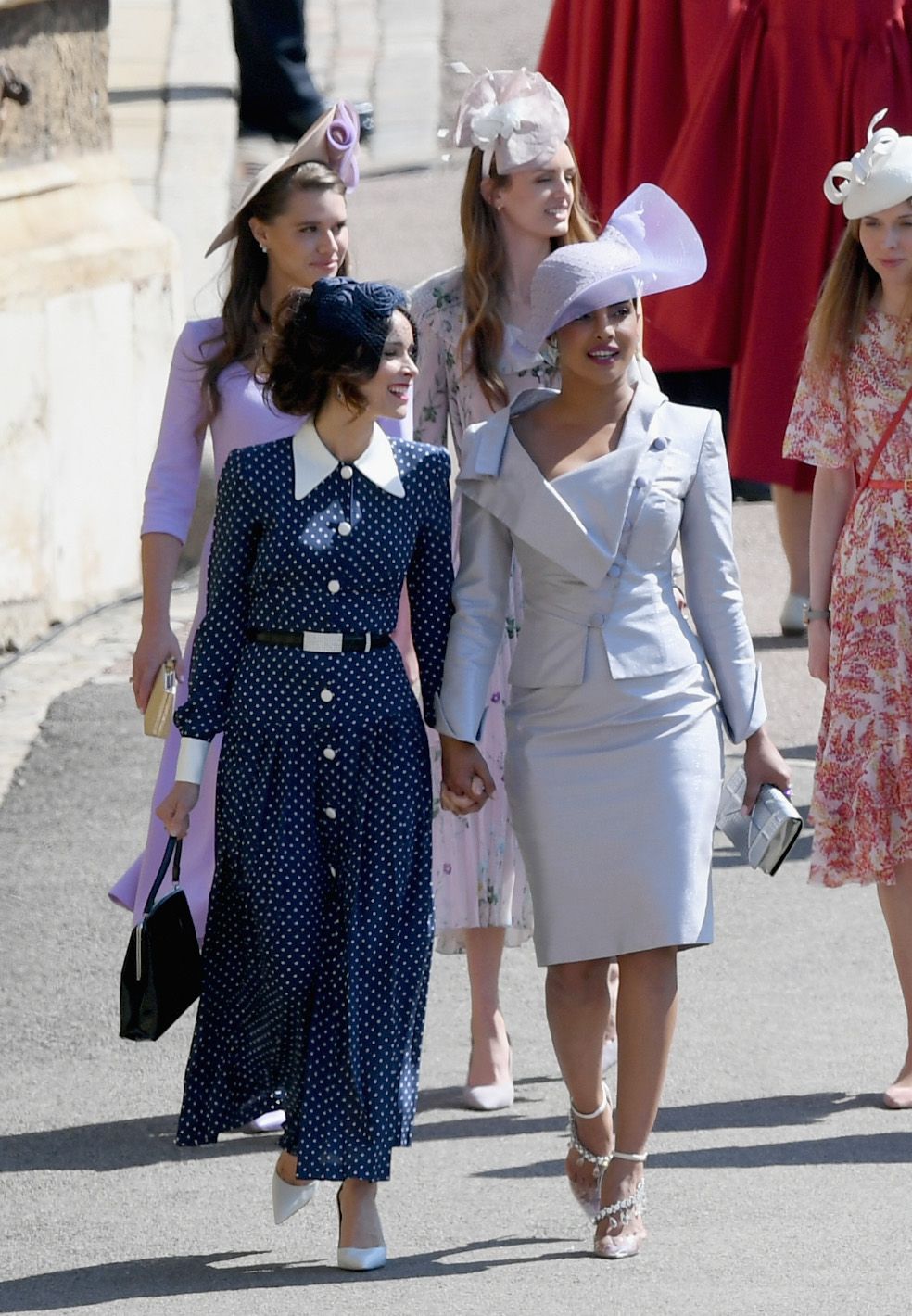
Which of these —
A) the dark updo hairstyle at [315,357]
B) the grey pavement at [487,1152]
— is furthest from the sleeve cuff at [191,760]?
the grey pavement at [487,1152]

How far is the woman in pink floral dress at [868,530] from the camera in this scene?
5.19 meters

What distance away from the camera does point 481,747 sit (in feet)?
17.1

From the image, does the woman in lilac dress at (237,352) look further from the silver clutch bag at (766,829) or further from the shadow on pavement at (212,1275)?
the silver clutch bag at (766,829)

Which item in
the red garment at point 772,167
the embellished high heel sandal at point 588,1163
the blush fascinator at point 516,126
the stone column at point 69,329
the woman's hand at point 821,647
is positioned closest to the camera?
the embellished high heel sandal at point 588,1163

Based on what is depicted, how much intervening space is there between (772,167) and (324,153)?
2.93 metres

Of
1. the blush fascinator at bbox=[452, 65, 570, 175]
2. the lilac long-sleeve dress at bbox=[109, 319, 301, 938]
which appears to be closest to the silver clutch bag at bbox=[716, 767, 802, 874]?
the lilac long-sleeve dress at bbox=[109, 319, 301, 938]

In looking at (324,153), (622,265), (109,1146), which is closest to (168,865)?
(109,1146)

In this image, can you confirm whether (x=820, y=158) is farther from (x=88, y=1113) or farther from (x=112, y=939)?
(x=88, y=1113)

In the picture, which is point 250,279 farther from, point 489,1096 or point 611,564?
point 489,1096

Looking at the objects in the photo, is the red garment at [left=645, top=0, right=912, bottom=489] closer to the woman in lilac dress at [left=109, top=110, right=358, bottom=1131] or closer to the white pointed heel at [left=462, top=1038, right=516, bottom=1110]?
the woman in lilac dress at [left=109, top=110, right=358, bottom=1131]

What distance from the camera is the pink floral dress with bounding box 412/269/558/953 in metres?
5.15

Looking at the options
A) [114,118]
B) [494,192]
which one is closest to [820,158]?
[494,192]

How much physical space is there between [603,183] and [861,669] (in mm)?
2921

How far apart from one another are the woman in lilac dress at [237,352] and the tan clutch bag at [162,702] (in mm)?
28
